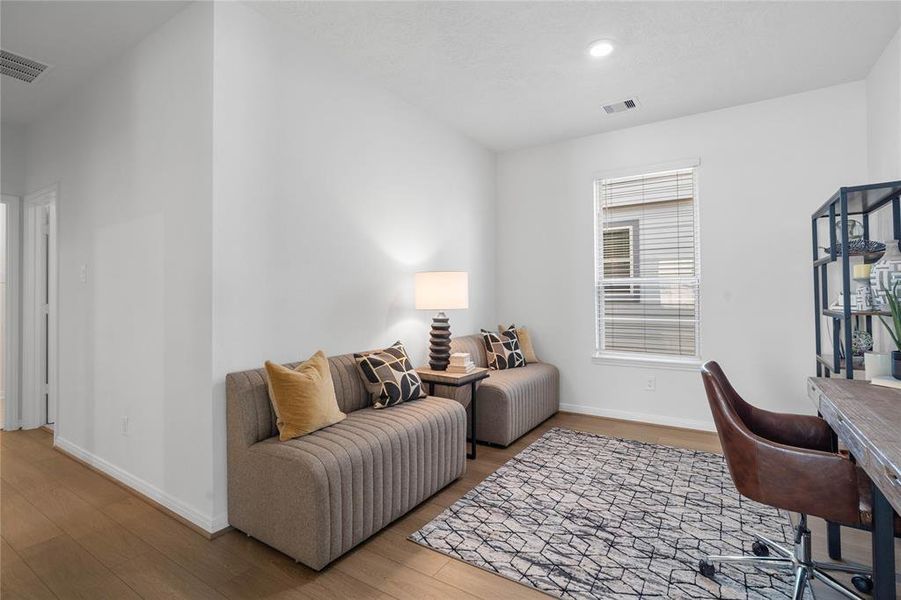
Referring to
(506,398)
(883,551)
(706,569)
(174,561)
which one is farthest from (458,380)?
(883,551)

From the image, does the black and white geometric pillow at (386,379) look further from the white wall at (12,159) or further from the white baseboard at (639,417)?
the white wall at (12,159)

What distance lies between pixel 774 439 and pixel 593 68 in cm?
264

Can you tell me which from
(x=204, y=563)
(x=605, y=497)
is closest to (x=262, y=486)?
(x=204, y=563)

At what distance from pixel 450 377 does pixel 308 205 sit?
1.55 meters

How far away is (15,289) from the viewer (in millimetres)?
4059

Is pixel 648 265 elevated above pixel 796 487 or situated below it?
above

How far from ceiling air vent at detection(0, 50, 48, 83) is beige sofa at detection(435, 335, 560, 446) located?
11.9ft

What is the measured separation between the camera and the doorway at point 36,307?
4.05 m

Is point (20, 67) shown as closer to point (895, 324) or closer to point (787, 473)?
point (787, 473)

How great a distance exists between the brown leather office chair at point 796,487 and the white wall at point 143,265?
8.12 ft

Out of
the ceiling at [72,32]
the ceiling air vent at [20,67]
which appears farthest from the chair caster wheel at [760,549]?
the ceiling air vent at [20,67]

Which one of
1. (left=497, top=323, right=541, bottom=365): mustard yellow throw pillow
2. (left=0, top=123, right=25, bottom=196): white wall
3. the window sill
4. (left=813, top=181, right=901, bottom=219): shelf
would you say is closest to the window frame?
the window sill

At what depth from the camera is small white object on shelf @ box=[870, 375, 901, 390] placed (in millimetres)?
2047

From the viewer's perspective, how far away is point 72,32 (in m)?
2.65
